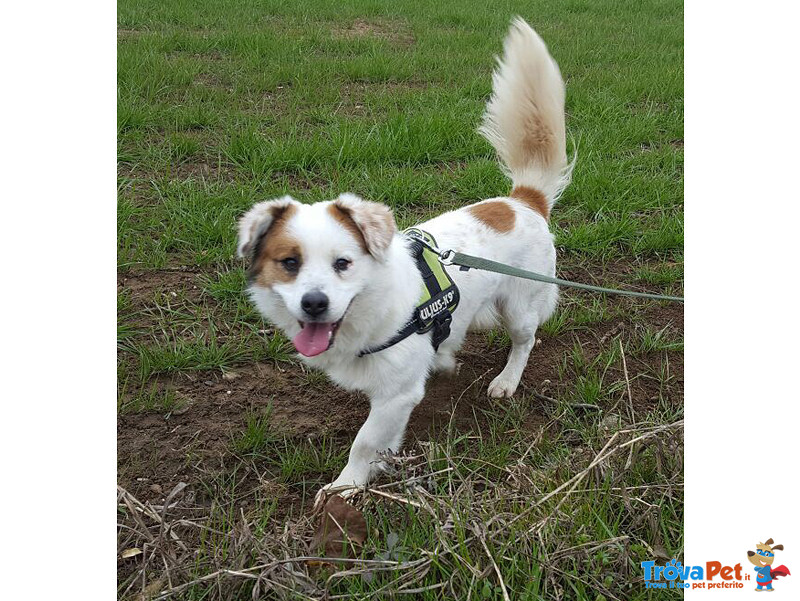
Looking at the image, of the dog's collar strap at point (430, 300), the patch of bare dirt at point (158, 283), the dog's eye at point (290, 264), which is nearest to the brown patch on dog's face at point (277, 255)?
the dog's eye at point (290, 264)

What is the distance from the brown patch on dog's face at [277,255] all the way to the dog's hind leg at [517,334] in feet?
3.63

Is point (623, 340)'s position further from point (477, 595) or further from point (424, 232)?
point (477, 595)

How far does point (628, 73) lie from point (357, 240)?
499 cm

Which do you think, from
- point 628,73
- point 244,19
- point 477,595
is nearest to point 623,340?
Answer: point 477,595

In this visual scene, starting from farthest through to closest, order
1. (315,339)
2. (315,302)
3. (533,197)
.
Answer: (533,197), (315,339), (315,302)

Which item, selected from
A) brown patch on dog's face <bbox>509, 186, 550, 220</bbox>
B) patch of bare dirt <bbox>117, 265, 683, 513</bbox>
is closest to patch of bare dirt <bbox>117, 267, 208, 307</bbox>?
patch of bare dirt <bbox>117, 265, 683, 513</bbox>

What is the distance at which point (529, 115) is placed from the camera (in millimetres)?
2863

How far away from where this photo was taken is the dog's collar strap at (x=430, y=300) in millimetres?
2246

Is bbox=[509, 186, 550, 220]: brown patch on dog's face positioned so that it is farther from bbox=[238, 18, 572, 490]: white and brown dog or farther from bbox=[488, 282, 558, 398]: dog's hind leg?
bbox=[488, 282, 558, 398]: dog's hind leg

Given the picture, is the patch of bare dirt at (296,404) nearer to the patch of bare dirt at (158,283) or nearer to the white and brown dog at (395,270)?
the patch of bare dirt at (158,283)

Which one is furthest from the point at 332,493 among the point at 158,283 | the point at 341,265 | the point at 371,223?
the point at 158,283

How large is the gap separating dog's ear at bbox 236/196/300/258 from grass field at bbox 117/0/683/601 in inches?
29.5
